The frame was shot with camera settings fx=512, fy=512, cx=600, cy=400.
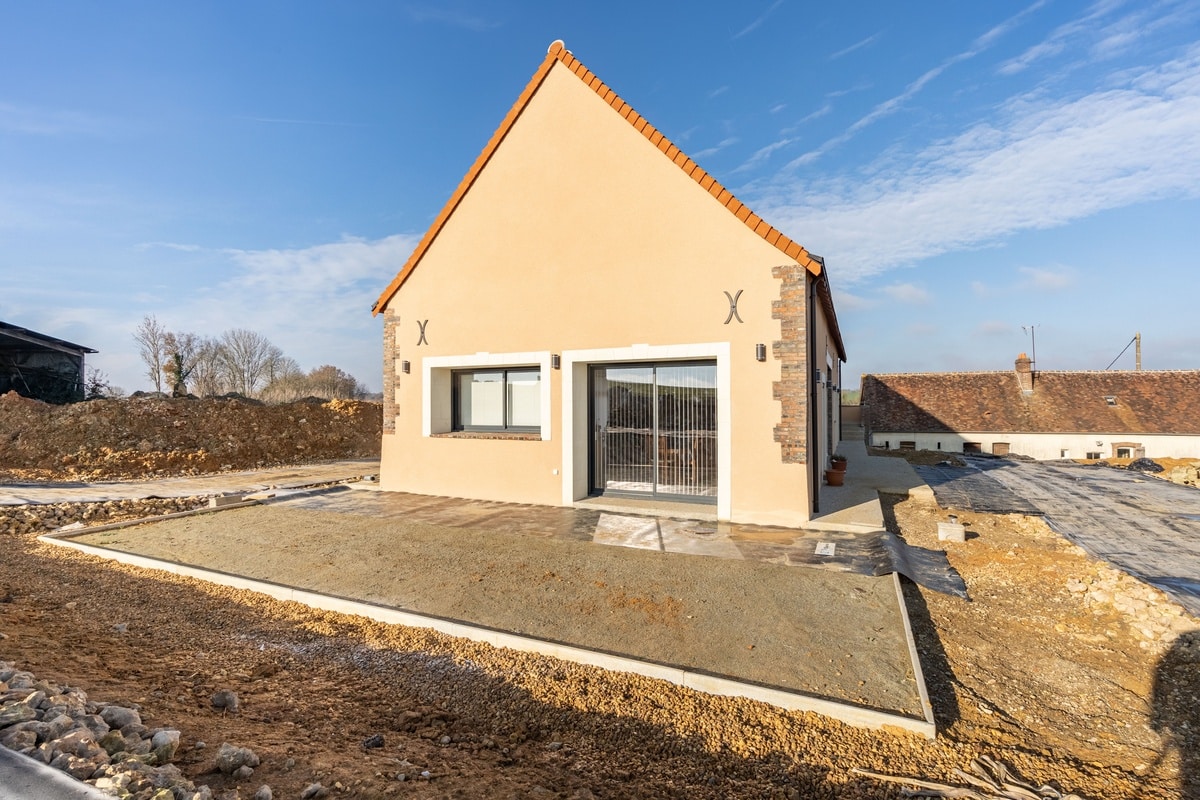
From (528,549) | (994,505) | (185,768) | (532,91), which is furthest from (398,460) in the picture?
(994,505)

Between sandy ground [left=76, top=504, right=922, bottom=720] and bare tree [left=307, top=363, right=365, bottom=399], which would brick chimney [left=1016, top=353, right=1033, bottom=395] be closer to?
sandy ground [left=76, top=504, right=922, bottom=720]

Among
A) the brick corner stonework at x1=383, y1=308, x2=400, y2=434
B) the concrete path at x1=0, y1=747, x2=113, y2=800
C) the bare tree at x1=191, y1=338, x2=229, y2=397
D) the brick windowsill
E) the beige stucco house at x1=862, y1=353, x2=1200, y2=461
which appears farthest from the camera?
the bare tree at x1=191, y1=338, x2=229, y2=397

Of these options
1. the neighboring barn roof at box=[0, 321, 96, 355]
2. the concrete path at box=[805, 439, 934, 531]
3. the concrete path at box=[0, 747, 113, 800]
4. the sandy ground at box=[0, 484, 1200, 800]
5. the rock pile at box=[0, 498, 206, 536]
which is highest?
the neighboring barn roof at box=[0, 321, 96, 355]

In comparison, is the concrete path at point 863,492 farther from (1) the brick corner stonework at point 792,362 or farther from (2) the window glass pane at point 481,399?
(2) the window glass pane at point 481,399

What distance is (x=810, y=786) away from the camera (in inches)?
102

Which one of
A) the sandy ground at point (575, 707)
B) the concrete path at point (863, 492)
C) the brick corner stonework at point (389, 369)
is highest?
the brick corner stonework at point (389, 369)

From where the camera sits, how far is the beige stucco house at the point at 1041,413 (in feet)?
90.6

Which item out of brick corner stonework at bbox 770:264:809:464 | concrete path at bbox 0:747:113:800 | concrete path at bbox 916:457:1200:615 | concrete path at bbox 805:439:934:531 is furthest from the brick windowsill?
concrete path at bbox 916:457:1200:615

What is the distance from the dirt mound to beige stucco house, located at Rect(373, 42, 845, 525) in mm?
11662

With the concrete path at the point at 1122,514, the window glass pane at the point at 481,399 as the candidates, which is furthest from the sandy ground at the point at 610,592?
the concrete path at the point at 1122,514

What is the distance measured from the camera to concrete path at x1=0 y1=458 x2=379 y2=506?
443 inches

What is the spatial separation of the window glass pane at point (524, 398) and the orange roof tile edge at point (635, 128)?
3.18 m

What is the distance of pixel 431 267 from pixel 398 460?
401 cm

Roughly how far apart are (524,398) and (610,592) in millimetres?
5453
